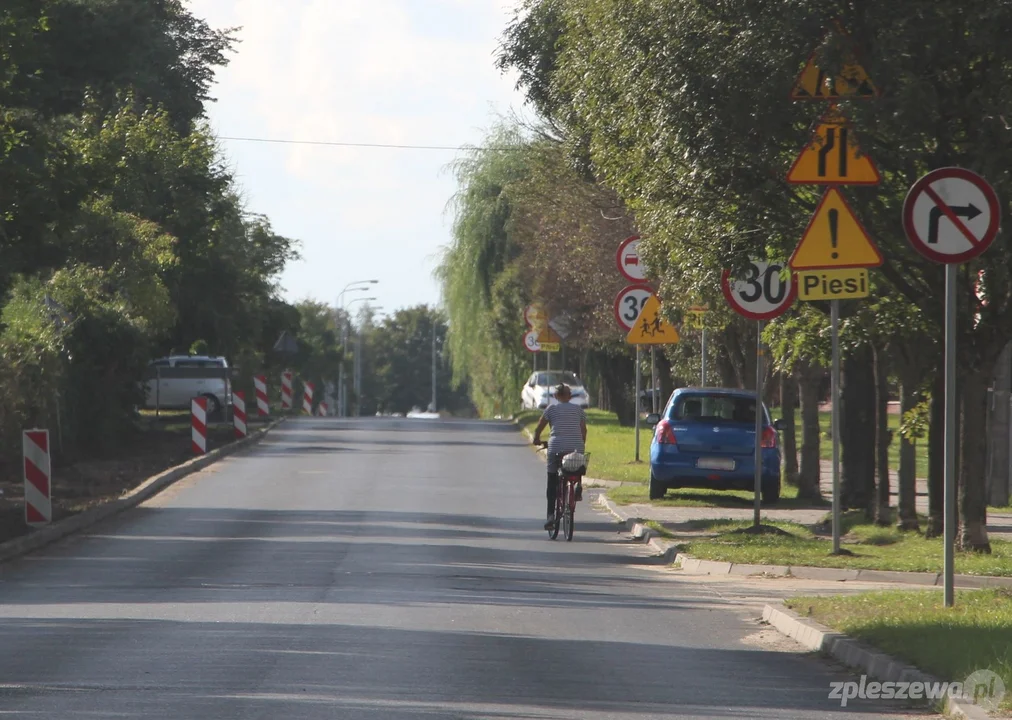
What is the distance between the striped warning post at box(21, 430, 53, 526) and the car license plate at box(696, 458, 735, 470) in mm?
8563

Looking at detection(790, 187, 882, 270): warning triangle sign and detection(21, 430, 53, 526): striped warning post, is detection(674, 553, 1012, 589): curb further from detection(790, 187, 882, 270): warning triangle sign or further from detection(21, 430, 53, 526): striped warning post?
detection(21, 430, 53, 526): striped warning post

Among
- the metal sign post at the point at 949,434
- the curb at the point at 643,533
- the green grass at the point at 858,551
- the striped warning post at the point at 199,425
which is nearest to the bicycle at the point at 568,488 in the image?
the curb at the point at 643,533

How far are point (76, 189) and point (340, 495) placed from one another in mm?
7524

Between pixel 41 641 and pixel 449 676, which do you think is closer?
pixel 449 676

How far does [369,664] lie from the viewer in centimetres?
955

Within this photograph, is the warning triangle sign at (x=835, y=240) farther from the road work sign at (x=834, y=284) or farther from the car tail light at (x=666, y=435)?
the car tail light at (x=666, y=435)

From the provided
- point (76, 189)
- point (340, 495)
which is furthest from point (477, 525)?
point (76, 189)

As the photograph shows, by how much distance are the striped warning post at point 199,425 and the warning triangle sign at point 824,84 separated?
63.3 ft

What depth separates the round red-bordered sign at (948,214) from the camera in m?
10.9

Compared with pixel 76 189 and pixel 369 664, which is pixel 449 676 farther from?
pixel 76 189

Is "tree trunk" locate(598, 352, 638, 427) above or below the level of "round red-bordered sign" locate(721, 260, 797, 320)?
below

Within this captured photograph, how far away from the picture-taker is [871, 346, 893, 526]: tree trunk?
18.8m

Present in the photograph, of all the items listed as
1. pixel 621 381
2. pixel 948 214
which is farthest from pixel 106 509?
pixel 621 381

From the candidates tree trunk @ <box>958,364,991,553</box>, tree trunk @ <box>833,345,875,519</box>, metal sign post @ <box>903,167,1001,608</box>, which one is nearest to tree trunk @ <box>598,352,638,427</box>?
tree trunk @ <box>833,345,875,519</box>
